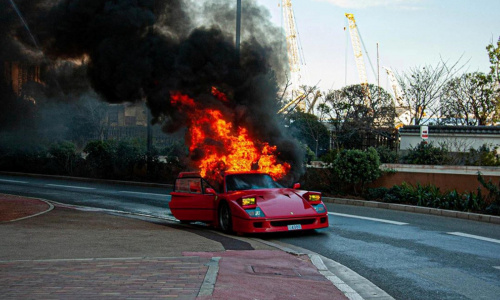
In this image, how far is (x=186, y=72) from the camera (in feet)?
50.8

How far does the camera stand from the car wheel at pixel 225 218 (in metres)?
10.9

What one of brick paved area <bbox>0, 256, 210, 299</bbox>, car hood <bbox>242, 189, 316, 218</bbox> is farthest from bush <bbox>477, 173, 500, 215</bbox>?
brick paved area <bbox>0, 256, 210, 299</bbox>

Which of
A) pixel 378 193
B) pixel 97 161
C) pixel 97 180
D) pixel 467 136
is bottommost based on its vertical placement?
pixel 378 193

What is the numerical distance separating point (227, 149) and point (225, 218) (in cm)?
300

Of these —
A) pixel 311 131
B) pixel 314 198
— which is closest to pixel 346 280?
pixel 314 198

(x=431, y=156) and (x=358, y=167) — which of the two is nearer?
(x=358, y=167)

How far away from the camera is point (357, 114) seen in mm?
38812

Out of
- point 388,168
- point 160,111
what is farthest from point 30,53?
point 388,168

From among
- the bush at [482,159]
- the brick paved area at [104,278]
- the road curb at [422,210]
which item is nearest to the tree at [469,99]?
the bush at [482,159]

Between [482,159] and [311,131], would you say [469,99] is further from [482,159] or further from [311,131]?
[482,159]

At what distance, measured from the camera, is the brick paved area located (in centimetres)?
516

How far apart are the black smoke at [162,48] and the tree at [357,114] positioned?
2006 centimetres

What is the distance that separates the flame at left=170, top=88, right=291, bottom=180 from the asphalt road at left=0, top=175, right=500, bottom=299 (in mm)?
2129

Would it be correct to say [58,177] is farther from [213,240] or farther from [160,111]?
[213,240]
